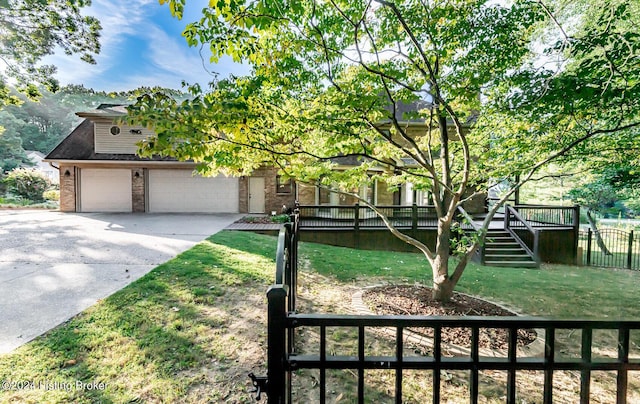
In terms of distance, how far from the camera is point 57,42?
9.38 meters

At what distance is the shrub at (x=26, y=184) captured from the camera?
1970cm

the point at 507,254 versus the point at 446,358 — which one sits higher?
the point at 446,358

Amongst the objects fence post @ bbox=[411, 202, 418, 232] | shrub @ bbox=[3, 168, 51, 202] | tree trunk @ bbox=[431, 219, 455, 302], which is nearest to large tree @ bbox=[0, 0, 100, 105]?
tree trunk @ bbox=[431, 219, 455, 302]

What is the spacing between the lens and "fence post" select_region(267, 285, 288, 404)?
4.66 feet

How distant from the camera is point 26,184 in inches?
780

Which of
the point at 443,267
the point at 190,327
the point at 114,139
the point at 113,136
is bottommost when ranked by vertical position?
the point at 190,327

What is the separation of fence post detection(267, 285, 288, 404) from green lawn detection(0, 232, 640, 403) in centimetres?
140

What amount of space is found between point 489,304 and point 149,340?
5.18m

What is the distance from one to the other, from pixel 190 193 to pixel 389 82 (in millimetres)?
14167

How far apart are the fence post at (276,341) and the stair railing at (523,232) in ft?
36.1

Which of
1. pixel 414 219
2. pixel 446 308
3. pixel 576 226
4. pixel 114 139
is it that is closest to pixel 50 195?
pixel 114 139

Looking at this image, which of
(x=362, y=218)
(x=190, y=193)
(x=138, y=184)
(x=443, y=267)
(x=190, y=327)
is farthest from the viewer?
(x=190, y=193)

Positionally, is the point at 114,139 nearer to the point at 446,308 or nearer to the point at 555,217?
the point at 446,308

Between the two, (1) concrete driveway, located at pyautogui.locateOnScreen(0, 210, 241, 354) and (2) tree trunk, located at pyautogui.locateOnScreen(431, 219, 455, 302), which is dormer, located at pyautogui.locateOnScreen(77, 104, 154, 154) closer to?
(1) concrete driveway, located at pyautogui.locateOnScreen(0, 210, 241, 354)
